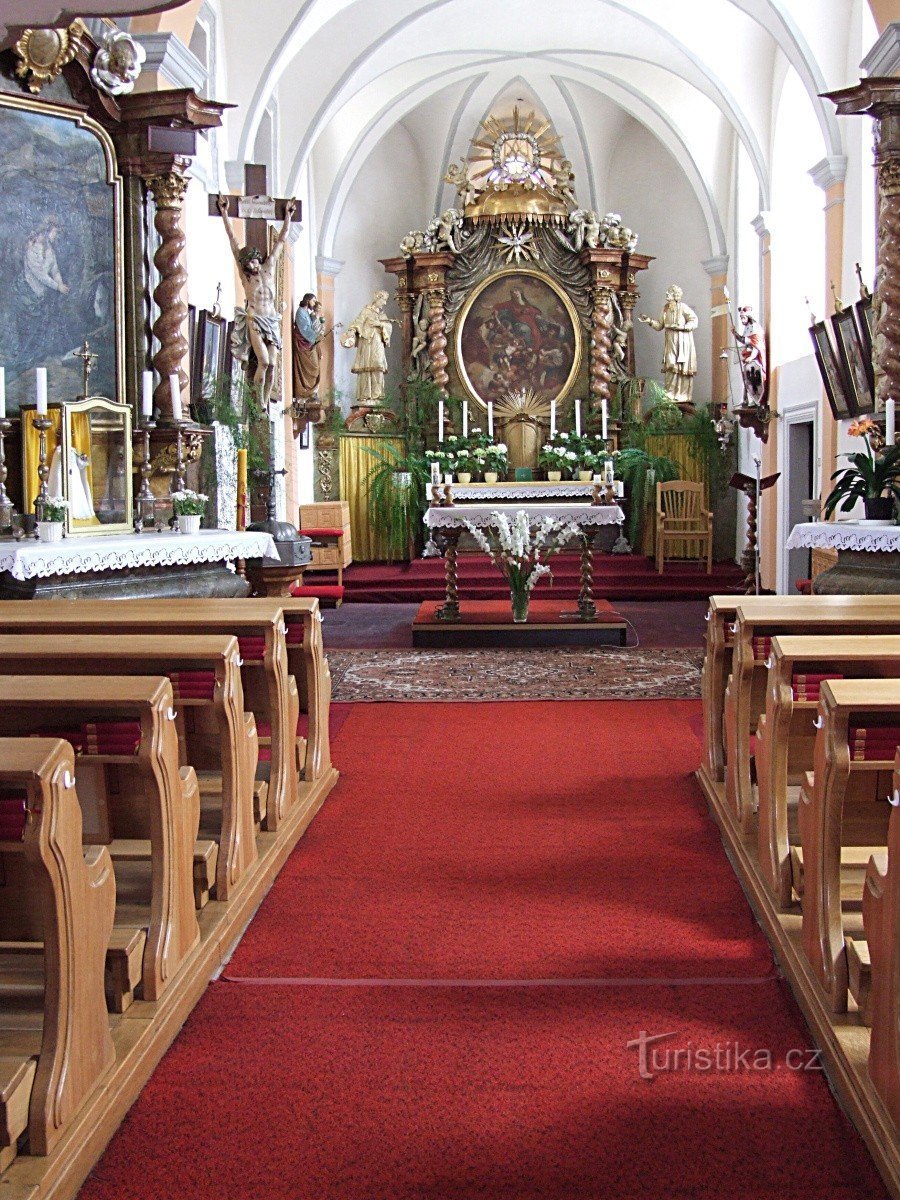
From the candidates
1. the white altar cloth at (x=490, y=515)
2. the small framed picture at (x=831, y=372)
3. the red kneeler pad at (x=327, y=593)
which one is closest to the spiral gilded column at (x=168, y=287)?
the white altar cloth at (x=490, y=515)

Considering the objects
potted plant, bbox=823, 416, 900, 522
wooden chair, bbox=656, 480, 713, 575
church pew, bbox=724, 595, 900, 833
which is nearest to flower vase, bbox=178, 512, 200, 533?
potted plant, bbox=823, 416, 900, 522

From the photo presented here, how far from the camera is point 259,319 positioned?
10094 millimetres

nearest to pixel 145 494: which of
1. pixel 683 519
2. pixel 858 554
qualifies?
pixel 858 554

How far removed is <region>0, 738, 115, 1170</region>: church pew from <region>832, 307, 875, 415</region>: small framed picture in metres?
7.98

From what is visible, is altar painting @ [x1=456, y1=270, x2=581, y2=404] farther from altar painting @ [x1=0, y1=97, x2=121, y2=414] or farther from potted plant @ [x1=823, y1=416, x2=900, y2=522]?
potted plant @ [x1=823, y1=416, x2=900, y2=522]

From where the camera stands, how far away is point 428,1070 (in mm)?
2713

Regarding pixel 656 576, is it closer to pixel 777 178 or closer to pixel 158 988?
pixel 777 178

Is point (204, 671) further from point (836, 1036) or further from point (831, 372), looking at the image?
point (831, 372)

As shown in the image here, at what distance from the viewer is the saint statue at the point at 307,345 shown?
14195mm

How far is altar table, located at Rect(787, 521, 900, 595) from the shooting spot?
7.22m

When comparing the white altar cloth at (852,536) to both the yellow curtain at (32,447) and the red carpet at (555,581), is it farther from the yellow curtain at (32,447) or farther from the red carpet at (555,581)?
the red carpet at (555,581)

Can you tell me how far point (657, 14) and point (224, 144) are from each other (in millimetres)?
4974

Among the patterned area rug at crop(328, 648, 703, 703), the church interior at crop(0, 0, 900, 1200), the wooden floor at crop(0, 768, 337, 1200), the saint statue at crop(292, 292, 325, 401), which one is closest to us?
the wooden floor at crop(0, 768, 337, 1200)

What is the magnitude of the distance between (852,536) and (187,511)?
4160 millimetres
